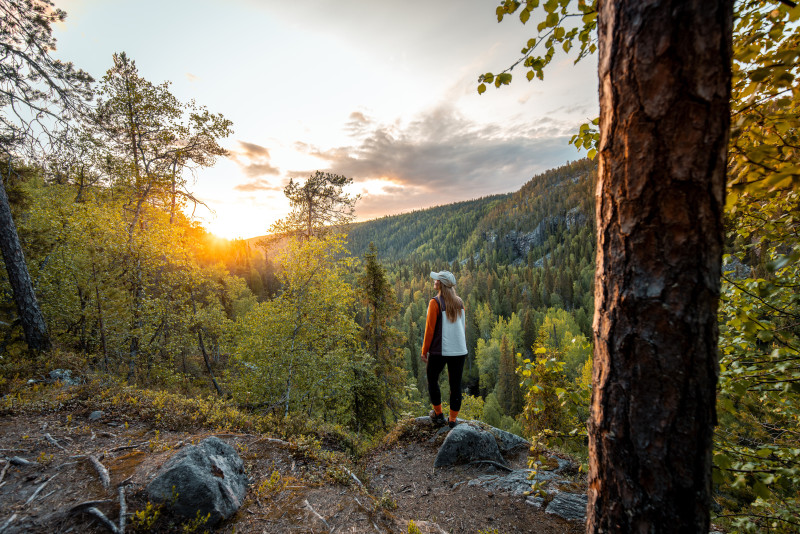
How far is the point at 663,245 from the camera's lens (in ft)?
3.80

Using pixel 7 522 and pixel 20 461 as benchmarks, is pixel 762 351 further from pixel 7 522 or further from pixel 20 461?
pixel 20 461

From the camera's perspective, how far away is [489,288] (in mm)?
72562

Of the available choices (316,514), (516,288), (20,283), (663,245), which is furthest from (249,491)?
(516,288)

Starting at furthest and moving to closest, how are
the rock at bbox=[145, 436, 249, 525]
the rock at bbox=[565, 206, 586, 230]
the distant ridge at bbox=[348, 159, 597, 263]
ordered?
the distant ridge at bbox=[348, 159, 597, 263] → the rock at bbox=[565, 206, 586, 230] → the rock at bbox=[145, 436, 249, 525]

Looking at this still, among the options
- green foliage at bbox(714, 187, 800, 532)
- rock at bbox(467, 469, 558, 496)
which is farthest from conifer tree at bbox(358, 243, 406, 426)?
green foliage at bbox(714, 187, 800, 532)

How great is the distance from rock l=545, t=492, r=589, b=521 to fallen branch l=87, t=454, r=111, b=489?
4.58m

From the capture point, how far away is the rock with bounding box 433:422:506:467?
4.91 meters

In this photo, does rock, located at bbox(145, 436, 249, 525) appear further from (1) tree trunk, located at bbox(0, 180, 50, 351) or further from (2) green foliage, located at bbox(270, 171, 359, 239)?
(2) green foliage, located at bbox(270, 171, 359, 239)

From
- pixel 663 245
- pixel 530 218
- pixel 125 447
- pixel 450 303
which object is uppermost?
pixel 530 218

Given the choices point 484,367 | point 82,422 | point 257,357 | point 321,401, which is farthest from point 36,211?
point 484,367

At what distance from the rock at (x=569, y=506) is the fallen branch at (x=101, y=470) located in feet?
15.0

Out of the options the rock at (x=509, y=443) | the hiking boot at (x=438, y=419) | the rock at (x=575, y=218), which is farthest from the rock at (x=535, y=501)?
the rock at (x=575, y=218)

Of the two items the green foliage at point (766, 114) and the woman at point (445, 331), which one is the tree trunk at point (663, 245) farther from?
the woman at point (445, 331)

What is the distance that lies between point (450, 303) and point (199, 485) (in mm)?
3639
